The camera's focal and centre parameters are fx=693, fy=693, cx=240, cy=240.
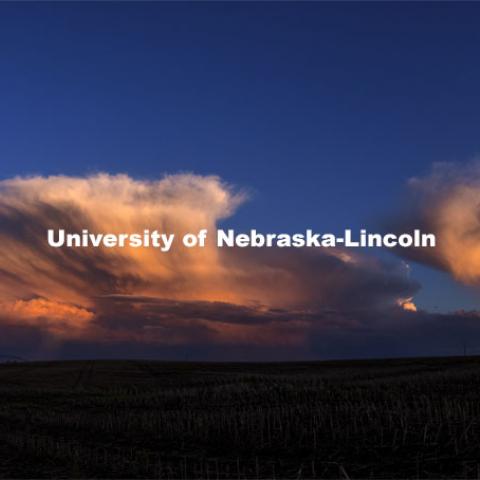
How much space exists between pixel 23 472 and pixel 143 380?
6372 cm

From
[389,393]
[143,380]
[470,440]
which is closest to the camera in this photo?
[470,440]

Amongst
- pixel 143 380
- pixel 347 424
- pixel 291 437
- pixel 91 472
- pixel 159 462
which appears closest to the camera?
pixel 91 472

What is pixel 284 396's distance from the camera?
5322 centimetres

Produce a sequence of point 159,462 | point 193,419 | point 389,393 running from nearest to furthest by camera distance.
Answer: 1. point 159,462
2. point 193,419
3. point 389,393

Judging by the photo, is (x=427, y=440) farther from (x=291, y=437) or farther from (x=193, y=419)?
(x=193, y=419)

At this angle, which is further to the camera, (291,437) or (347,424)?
(347,424)

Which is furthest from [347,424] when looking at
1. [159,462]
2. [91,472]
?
[91,472]

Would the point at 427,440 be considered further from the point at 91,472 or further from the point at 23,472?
the point at 23,472

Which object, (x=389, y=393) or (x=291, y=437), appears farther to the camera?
(x=389, y=393)

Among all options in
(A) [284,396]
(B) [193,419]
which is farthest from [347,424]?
(A) [284,396]

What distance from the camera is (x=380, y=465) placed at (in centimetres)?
2230

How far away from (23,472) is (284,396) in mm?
33322

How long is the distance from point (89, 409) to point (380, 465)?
1231 inches

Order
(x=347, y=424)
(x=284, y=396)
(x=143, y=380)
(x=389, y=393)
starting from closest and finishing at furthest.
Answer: (x=347, y=424), (x=389, y=393), (x=284, y=396), (x=143, y=380)
